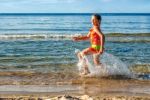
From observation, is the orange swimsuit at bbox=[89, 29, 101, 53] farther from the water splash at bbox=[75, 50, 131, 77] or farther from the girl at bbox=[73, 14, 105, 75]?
the water splash at bbox=[75, 50, 131, 77]

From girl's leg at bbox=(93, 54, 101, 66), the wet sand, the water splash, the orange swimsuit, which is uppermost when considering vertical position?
the orange swimsuit

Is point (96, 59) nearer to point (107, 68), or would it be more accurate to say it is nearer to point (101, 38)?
point (107, 68)

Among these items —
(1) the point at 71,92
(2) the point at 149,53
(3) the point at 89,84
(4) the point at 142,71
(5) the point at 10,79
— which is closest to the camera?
(1) the point at 71,92

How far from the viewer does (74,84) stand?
34.9 ft

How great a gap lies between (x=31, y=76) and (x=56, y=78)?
2.56 ft

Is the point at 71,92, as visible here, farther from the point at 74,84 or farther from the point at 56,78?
the point at 56,78

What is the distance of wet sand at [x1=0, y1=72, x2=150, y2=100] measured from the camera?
8.89 m

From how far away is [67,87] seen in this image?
33.3 ft

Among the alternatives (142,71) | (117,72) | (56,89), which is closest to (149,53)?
(142,71)

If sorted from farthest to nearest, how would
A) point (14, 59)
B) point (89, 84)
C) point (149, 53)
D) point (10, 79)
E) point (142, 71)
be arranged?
point (149, 53) < point (14, 59) < point (142, 71) < point (10, 79) < point (89, 84)

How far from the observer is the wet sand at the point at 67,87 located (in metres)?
8.89

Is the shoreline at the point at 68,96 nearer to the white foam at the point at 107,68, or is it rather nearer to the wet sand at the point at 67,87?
the wet sand at the point at 67,87

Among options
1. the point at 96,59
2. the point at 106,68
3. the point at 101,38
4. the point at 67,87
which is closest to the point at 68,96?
the point at 67,87

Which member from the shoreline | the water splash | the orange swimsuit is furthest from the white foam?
the shoreline
